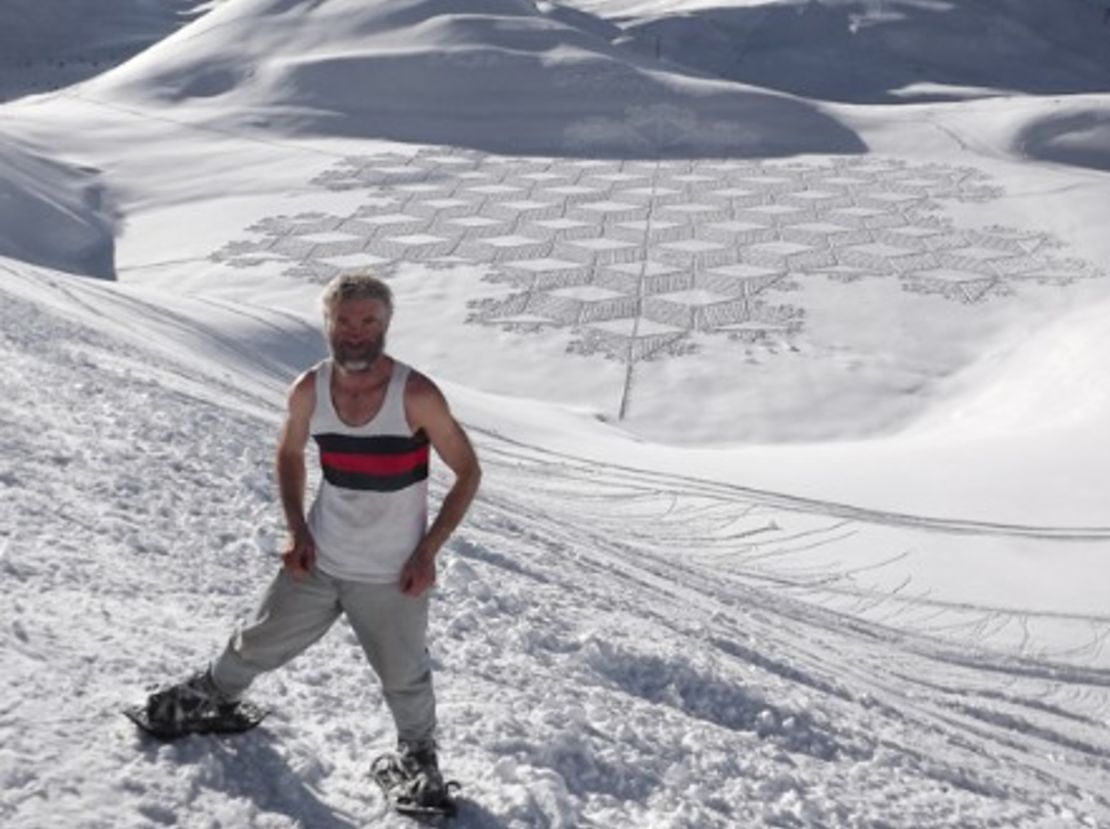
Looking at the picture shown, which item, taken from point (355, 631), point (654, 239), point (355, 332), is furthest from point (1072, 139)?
point (355, 332)

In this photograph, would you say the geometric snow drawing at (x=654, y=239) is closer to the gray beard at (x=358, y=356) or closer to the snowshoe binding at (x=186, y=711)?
the snowshoe binding at (x=186, y=711)

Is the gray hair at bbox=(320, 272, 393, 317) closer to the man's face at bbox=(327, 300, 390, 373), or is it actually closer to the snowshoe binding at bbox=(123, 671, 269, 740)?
the man's face at bbox=(327, 300, 390, 373)

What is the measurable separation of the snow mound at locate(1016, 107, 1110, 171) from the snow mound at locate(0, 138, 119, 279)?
13.8 metres

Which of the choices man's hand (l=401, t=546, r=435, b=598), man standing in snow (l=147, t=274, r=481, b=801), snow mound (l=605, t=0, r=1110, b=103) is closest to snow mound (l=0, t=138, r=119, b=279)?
man standing in snow (l=147, t=274, r=481, b=801)

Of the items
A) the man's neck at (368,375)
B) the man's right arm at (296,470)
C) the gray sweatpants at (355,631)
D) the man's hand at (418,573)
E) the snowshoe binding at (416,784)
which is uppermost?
the man's neck at (368,375)

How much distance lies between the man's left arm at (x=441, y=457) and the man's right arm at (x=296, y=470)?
0.62ft

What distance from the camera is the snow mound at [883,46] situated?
35.7 m

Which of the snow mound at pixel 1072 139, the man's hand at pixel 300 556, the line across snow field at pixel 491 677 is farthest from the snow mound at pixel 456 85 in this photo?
the man's hand at pixel 300 556

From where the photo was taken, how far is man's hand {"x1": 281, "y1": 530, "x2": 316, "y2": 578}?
287 centimetres

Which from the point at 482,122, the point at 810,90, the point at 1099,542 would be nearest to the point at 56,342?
the point at 1099,542

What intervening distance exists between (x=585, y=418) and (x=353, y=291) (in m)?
9.55

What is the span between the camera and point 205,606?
12.8 ft

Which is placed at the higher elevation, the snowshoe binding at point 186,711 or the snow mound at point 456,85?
the snowshoe binding at point 186,711

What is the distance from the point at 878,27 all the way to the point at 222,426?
3346 centimetres
